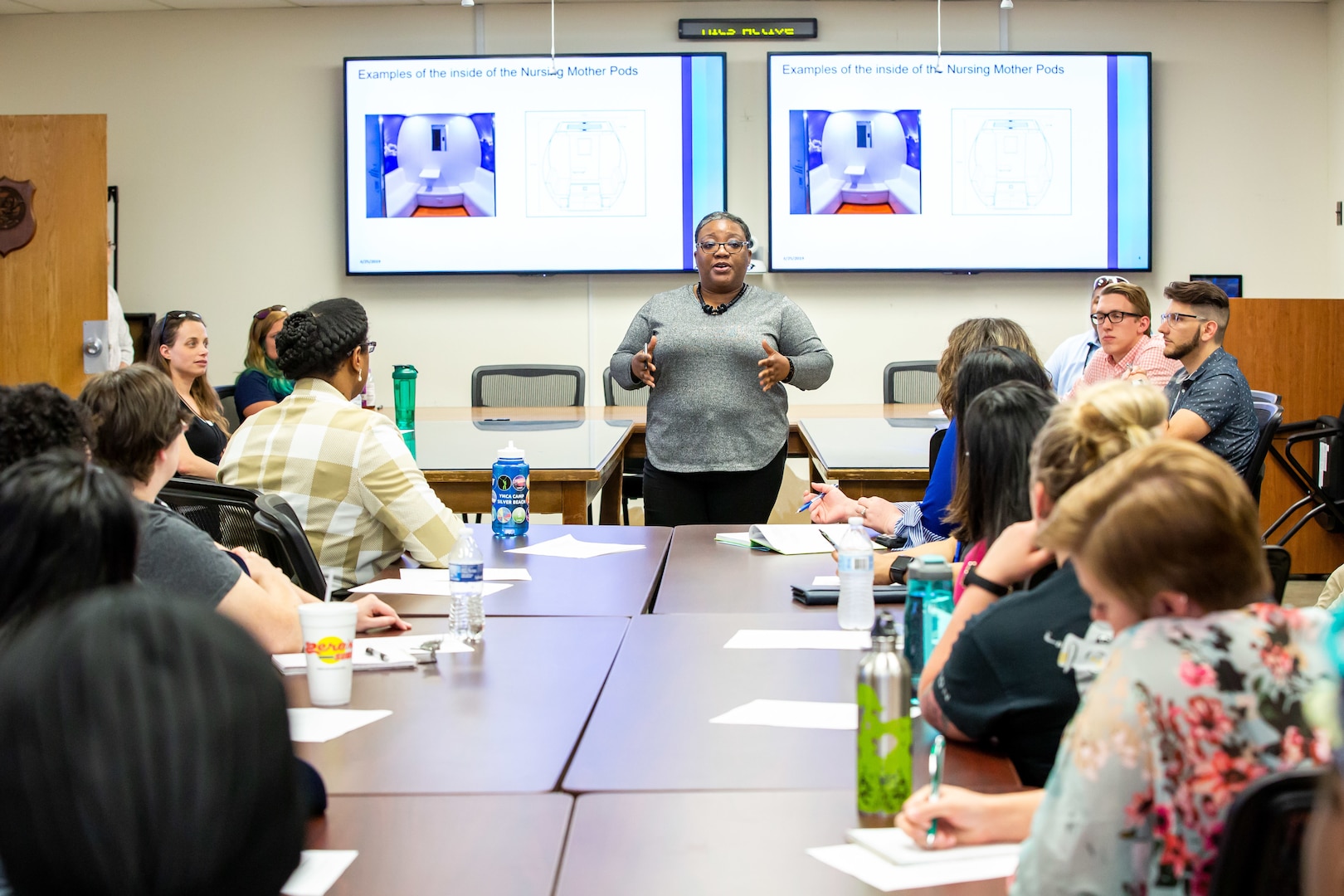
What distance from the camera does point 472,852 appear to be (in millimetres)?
1155

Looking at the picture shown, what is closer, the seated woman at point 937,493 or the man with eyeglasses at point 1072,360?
the seated woman at point 937,493

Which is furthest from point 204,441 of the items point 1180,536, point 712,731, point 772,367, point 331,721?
point 1180,536

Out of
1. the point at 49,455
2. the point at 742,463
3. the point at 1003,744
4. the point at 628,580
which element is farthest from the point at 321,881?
the point at 742,463

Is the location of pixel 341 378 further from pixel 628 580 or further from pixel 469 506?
pixel 469 506

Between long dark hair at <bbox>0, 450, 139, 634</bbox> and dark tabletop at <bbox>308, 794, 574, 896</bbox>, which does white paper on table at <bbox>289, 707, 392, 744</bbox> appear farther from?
long dark hair at <bbox>0, 450, 139, 634</bbox>

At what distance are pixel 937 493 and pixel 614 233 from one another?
14.2ft

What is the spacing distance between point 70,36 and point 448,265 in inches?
Answer: 97.3

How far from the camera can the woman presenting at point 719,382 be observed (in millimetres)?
3525

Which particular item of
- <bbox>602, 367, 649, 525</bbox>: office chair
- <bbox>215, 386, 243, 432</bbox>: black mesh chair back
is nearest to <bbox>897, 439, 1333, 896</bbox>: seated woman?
<bbox>602, 367, 649, 525</bbox>: office chair

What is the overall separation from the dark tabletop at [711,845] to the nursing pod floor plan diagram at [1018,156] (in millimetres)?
5726

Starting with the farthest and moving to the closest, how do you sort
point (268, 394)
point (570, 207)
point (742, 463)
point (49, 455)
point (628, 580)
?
point (570, 207), point (268, 394), point (742, 463), point (628, 580), point (49, 455)

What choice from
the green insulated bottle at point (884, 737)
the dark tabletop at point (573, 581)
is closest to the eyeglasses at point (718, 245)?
the dark tabletop at point (573, 581)

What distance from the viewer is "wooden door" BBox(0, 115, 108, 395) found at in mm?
5348

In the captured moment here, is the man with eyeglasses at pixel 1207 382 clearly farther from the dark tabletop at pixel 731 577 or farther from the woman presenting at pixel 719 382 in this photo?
the dark tabletop at pixel 731 577
